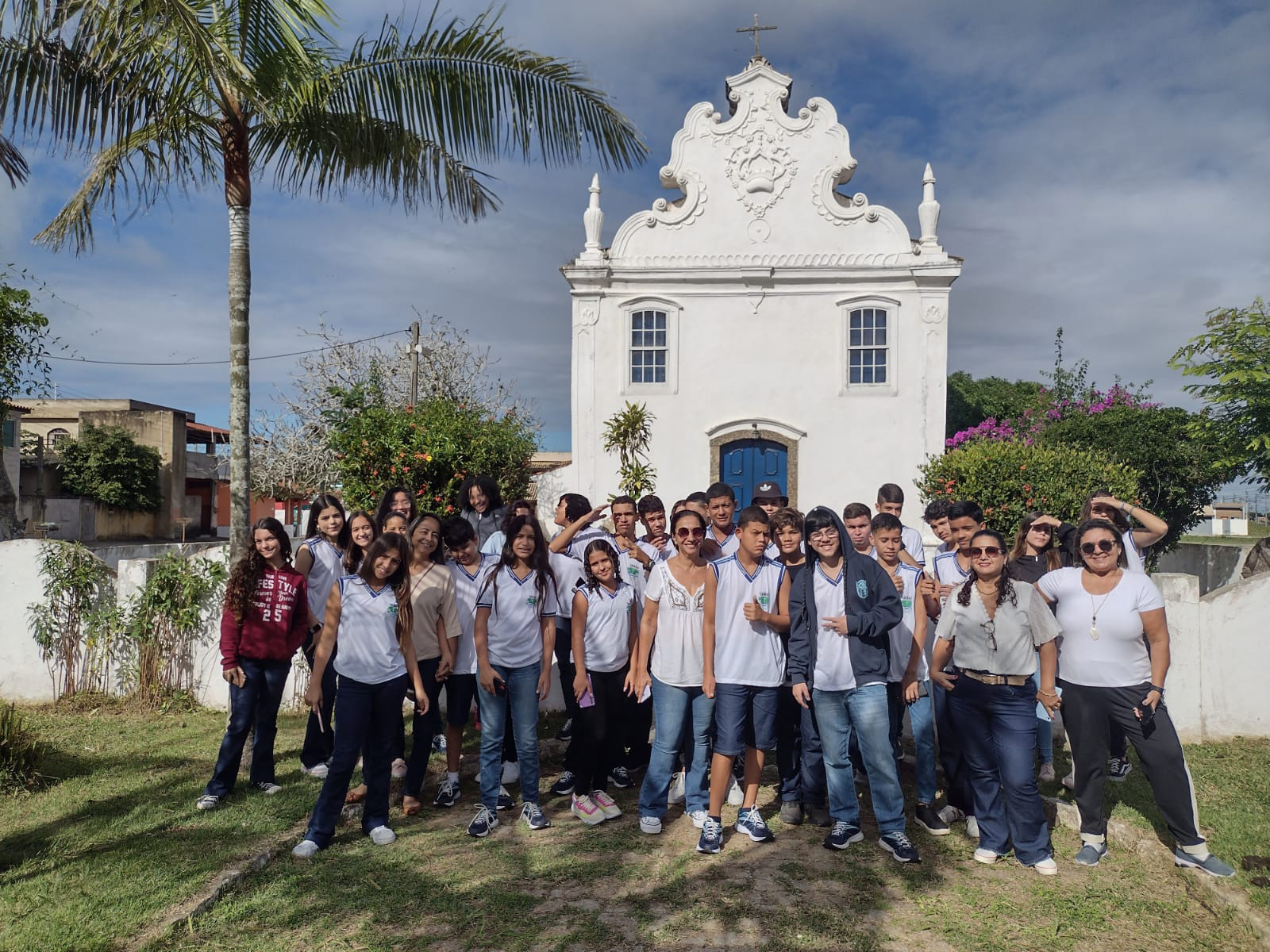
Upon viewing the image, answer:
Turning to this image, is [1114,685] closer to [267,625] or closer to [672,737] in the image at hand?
[672,737]

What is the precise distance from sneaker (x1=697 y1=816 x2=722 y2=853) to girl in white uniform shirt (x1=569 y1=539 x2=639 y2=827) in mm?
675

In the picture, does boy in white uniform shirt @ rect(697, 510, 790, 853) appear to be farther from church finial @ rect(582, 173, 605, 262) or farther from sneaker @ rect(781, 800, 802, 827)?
church finial @ rect(582, 173, 605, 262)

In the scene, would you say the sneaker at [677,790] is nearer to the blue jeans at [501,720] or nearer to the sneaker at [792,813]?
the sneaker at [792,813]

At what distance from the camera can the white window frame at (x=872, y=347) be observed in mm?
14477

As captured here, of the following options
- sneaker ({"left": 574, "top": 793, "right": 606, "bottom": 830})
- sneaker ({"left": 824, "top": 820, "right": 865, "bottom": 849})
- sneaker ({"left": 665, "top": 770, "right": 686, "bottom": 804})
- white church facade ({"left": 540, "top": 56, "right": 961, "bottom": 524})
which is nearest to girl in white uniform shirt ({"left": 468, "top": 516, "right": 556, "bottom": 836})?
sneaker ({"left": 574, "top": 793, "right": 606, "bottom": 830})

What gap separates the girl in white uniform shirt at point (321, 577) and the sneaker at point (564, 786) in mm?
1563

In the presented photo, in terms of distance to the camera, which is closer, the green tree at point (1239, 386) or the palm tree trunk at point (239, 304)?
the palm tree trunk at point (239, 304)

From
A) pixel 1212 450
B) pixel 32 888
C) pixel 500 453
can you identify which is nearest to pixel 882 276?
pixel 1212 450

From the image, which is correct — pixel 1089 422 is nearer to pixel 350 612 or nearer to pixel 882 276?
pixel 882 276

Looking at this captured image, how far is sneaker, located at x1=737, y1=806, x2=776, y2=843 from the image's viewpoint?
4.80 m

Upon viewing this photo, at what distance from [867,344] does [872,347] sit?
10cm

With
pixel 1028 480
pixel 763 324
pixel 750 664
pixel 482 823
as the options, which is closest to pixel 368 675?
pixel 482 823

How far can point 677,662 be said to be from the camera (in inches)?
190

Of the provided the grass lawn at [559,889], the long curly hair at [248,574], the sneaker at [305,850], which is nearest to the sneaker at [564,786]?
the grass lawn at [559,889]
